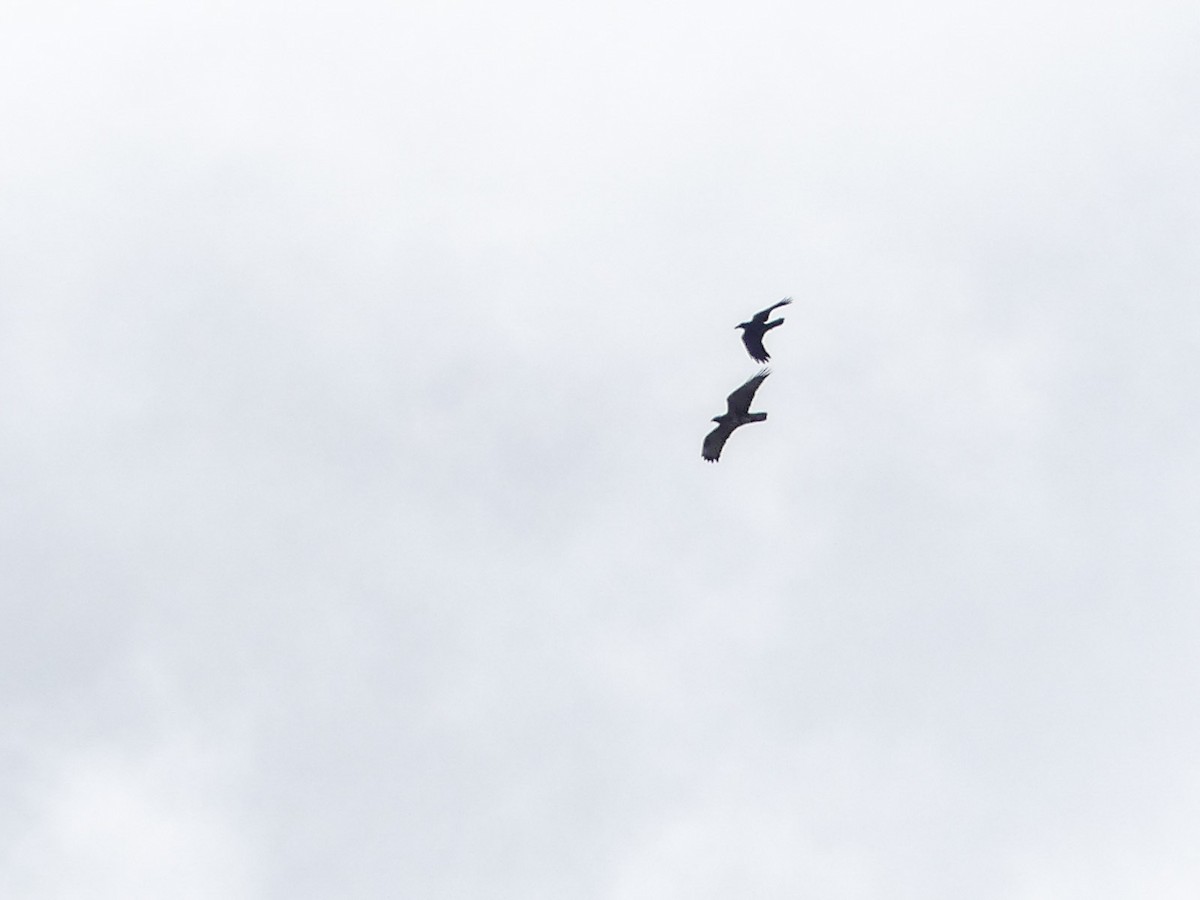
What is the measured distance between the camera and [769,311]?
84.9 m

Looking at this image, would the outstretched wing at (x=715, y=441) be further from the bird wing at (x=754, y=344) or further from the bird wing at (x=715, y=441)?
the bird wing at (x=754, y=344)

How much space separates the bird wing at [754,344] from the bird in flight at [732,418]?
4.90 ft

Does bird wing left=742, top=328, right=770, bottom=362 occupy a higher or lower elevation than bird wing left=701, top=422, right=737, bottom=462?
higher

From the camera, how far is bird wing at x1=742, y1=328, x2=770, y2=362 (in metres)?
86.1

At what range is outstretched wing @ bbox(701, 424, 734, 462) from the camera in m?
84.5

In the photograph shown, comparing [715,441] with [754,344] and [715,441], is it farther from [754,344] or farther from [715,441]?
[754,344]

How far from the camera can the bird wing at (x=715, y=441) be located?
Answer: 277 ft

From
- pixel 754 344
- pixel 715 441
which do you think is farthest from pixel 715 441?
pixel 754 344

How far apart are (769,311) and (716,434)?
7094 mm

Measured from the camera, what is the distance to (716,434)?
280 ft

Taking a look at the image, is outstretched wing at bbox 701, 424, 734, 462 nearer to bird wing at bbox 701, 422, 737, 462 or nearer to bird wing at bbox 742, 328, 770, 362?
bird wing at bbox 701, 422, 737, 462

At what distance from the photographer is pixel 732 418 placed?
3356 inches

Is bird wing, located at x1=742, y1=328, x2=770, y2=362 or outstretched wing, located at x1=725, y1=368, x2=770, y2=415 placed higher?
bird wing, located at x1=742, y1=328, x2=770, y2=362

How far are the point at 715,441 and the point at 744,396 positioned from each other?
283cm
